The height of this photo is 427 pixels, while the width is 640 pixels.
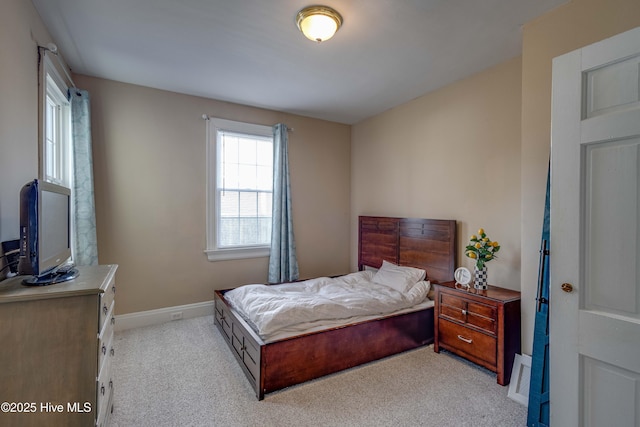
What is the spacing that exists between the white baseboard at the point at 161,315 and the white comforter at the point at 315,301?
712 millimetres

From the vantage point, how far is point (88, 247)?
2865 millimetres

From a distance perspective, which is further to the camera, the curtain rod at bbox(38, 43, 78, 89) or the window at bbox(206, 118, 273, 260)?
the window at bbox(206, 118, 273, 260)

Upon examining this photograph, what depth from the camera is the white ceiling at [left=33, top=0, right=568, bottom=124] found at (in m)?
2.03

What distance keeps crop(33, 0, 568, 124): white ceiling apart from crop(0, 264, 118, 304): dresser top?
1812 millimetres

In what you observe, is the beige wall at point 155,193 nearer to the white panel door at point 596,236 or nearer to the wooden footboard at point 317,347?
the wooden footboard at point 317,347

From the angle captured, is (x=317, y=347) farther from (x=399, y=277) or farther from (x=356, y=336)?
(x=399, y=277)

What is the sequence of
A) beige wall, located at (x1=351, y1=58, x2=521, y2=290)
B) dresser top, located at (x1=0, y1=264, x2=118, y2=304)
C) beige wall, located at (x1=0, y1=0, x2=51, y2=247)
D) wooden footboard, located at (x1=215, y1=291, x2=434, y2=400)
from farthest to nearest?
beige wall, located at (x1=351, y1=58, x2=521, y2=290) < wooden footboard, located at (x1=215, y1=291, x2=434, y2=400) < beige wall, located at (x1=0, y1=0, x2=51, y2=247) < dresser top, located at (x1=0, y1=264, x2=118, y2=304)

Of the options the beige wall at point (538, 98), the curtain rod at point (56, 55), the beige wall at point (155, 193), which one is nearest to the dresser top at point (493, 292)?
the beige wall at point (538, 98)

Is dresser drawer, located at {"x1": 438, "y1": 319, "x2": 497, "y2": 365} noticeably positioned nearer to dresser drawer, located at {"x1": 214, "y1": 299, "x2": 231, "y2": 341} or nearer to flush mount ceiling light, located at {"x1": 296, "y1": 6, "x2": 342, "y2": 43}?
dresser drawer, located at {"x1": 214, "y1": 299, "x2": 231, "y2": 341}

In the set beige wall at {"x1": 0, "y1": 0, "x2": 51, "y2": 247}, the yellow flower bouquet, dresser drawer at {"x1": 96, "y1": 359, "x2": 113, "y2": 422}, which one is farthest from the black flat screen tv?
the yellow flower bouquet

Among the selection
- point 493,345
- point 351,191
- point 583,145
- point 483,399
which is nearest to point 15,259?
point 583,145

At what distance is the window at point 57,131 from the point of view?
2.51 meters

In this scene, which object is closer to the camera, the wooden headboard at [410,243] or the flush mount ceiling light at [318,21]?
the flush mount ceiling light at [318,21]

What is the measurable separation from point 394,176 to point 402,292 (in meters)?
1.58
